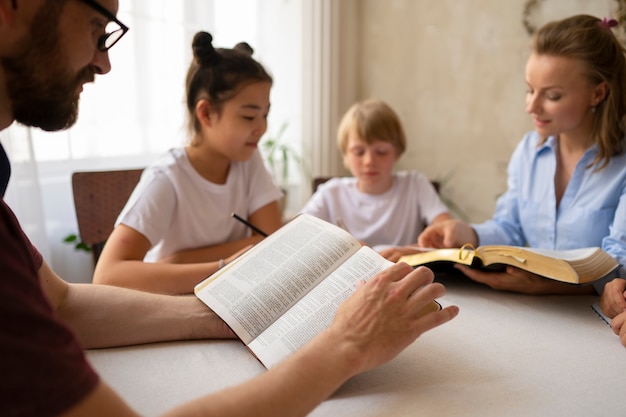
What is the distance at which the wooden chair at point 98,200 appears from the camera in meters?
1.95

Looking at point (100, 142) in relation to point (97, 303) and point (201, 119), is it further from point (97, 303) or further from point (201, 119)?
point (97, 303)

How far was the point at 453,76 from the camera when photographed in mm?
2898

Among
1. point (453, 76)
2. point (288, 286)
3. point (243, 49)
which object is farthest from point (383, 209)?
point (288, 286)

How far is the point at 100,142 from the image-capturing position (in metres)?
2.49

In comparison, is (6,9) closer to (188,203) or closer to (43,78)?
(43,78)

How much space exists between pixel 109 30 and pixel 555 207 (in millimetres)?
1348

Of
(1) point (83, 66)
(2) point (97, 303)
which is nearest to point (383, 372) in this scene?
(2) point (97, 303)

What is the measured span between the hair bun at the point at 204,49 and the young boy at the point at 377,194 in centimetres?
72

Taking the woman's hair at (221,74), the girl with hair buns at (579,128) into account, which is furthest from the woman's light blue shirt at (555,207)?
the woman's hair at (221,74)

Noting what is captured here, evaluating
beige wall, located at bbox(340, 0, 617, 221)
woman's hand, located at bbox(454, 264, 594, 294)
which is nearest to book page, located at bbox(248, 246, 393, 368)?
woman's hand, located at bbox(454, 264, 594, 294)

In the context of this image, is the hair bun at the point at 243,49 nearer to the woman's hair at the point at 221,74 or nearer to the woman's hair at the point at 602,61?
the woman's hair at the point at 221,74

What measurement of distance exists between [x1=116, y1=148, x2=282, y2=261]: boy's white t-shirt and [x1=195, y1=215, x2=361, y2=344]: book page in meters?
0.49

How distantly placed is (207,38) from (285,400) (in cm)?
122

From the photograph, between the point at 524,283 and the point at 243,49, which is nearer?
the point at 524,283
